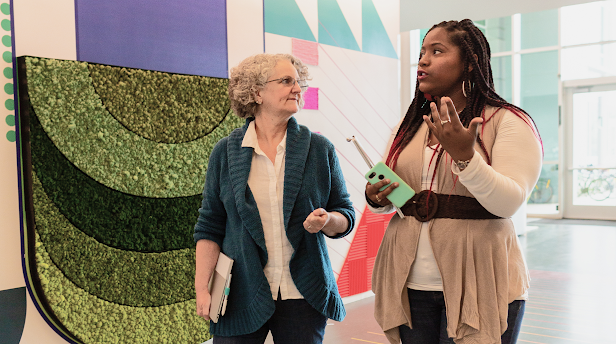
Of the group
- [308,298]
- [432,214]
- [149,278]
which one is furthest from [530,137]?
[149,278]

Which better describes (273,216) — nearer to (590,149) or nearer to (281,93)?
(281,93)

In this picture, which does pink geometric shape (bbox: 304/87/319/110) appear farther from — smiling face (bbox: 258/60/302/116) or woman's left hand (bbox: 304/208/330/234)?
woman's left hand (bbox: 304/208/330/234)

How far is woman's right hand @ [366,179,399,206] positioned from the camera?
144cm

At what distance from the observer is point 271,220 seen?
1728 millimetres

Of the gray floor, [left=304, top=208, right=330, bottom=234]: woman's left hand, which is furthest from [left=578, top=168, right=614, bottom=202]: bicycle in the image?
[left=304, top=208, right=330, bottom=234]: woman's left hand

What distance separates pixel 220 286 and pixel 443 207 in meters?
0.77

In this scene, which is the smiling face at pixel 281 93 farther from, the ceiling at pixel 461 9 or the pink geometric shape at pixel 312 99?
the ceiling at pixel 461 9

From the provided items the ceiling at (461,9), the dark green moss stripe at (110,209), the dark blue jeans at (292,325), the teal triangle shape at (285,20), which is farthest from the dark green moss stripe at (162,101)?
the ceiling at (461,9)

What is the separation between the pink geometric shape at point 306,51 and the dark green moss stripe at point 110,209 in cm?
145

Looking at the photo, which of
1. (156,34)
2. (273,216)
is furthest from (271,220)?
(156,34)

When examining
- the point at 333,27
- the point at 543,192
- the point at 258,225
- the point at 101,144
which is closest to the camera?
the point at 258,225

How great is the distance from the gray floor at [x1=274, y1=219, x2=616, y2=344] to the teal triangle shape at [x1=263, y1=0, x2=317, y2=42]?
219 centimetres

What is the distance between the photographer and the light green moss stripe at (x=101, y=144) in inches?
95.4

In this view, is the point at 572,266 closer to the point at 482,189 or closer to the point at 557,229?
the point at 557,229
